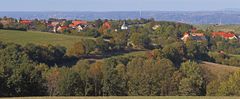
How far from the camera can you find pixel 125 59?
66062 mm

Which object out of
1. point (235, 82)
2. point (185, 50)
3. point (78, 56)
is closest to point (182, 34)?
point (185, 50)

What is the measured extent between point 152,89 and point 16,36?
56038mm

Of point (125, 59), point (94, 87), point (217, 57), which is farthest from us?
point (217, 57)

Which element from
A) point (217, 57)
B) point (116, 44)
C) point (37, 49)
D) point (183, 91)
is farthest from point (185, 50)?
point (183, 91)

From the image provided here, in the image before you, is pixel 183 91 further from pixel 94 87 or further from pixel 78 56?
pixel 78 56

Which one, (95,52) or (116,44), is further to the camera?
(116,44)

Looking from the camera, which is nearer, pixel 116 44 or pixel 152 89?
pixel 152 89

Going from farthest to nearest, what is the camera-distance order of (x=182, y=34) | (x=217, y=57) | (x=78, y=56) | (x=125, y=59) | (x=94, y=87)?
(x=182, y=34) → (x=217, y=57) → (x=78, y=56) → (x=125, y=59) → (x=94, y=87)

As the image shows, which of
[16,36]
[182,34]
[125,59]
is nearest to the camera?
[125,59]

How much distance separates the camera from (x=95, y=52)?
79.4 meters

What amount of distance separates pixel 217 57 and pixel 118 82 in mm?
49555

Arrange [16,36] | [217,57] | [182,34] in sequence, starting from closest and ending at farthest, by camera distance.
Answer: [217,57], [16,36], [182,34]

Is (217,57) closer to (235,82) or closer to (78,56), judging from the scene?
(78,56)

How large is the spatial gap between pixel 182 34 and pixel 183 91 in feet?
307
